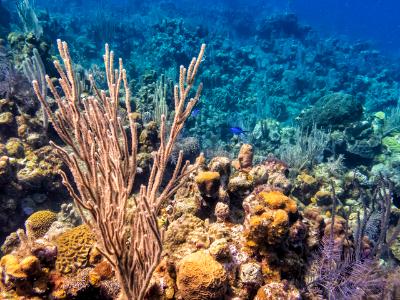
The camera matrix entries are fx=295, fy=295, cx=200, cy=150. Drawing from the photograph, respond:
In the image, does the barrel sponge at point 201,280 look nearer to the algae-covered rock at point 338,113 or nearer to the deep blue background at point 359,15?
the algae-covered rock at point 338,113

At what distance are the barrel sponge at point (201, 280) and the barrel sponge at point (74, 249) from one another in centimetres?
108

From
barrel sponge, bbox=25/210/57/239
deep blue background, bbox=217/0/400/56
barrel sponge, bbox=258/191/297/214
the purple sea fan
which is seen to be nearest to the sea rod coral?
barrel sponge, bbox=258/191/297/214

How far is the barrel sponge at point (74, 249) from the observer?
2.80 metres

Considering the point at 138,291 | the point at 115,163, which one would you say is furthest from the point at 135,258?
the point at 115,163

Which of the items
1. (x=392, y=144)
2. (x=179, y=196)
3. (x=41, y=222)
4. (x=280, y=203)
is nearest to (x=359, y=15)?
(x=392, y=144)

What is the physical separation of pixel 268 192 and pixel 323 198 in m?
3.41

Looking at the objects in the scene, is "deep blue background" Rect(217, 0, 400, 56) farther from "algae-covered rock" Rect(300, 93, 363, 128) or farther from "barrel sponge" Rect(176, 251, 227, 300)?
"barrel sponge" Rect(176, 251, 227, 300)

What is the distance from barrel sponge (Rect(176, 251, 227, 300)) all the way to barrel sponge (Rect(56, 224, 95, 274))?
3.53ft

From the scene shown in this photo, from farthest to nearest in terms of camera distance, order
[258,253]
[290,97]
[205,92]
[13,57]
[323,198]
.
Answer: [290,97] < [205,92] < [13,57] < [323,198] < [258,253]

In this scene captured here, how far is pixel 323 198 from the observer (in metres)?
6.22

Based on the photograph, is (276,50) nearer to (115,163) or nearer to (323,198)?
(323,198)

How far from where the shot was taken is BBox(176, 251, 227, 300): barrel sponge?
7.59ft

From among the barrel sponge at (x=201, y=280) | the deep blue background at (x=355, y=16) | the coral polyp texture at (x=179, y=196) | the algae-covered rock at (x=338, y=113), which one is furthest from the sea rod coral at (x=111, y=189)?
the deep blue background at (x=355, y=16)

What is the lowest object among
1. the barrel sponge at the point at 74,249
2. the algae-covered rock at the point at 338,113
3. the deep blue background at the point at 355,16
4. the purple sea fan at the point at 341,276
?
the purple sea fan at the point at 341,276
